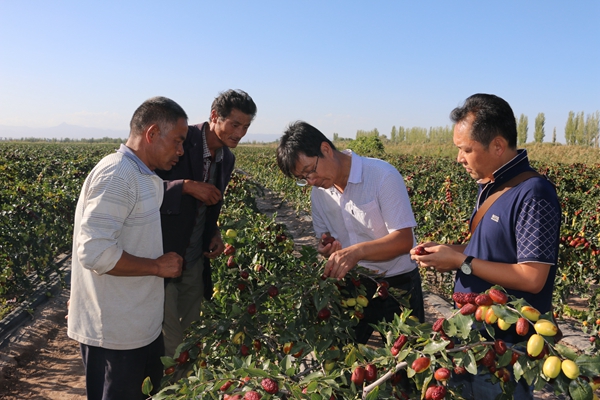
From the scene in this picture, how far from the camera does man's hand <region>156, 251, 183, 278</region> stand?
5.74 feet

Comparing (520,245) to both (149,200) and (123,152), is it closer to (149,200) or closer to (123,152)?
(149,200)

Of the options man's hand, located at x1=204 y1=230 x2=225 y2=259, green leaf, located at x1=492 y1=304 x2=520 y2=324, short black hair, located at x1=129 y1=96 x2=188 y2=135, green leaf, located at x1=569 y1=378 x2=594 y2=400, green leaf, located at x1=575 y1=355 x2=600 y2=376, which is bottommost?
man's hand, located at x1=204 y1=230 x2=225 y2=259

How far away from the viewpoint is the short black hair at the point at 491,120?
1.62 meters

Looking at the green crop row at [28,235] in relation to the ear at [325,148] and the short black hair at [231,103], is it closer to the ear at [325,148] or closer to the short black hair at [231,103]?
the short black hair at [231,103]

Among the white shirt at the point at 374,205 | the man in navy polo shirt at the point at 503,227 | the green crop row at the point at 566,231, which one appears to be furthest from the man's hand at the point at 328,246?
the green crop row at the point at 566,231

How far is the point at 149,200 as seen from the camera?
5.83 ft

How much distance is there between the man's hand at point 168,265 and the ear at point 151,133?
1.56ft

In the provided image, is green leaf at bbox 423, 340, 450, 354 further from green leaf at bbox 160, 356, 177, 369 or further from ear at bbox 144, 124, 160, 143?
ear at bbox 144, 124, 160, 143

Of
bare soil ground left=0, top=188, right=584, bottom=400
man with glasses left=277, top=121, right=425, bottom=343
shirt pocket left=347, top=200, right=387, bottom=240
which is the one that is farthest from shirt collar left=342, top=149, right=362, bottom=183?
bare soil ground left=0, top=188, right=584, bottom=400

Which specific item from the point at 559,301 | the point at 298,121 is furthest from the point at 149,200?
the point at 559,301

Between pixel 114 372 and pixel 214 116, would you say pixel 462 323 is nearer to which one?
pixel 114 372

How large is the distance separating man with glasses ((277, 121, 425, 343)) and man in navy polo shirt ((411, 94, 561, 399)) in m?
0.27

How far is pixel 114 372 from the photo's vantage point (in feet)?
5.90

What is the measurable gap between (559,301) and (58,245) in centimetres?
584
